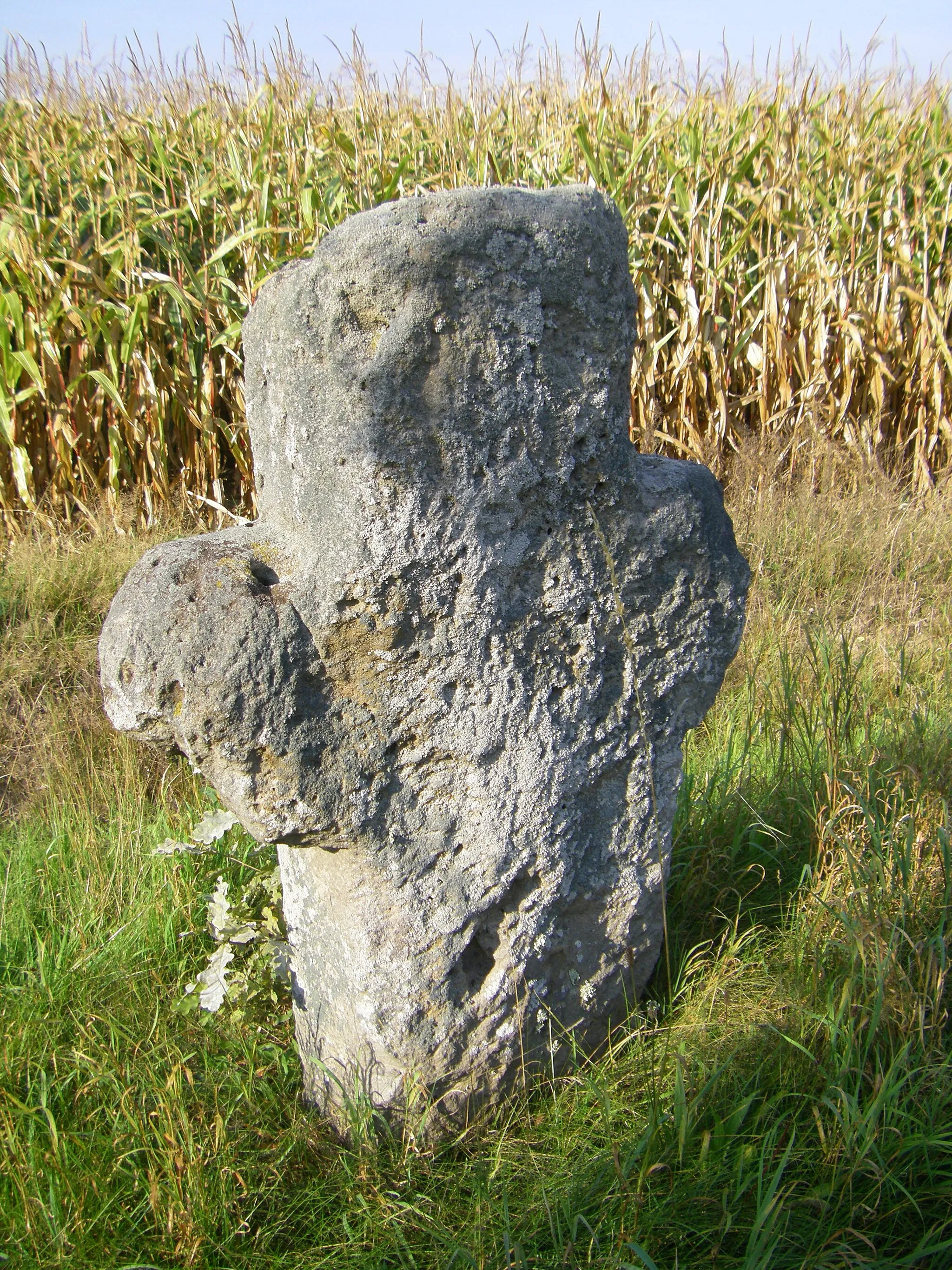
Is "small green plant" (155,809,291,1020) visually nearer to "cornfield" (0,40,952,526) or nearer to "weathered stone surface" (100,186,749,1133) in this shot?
"weathered stone surface" (100,186,749,1133)

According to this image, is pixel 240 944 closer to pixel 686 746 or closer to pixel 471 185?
pixel 686 746

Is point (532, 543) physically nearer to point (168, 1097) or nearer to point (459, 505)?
point (459, 505)

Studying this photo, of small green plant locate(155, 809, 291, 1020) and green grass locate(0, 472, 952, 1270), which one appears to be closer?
green grass locate(0, 472, 952, 1270)

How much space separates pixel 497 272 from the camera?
160 cm

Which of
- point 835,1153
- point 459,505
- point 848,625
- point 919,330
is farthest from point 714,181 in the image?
point 835,1153

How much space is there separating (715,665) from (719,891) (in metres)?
0.69

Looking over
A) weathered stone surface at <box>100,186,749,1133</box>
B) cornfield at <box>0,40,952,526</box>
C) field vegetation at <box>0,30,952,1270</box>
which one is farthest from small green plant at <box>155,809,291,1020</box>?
cornfield at <box>0,40,952,526</box>

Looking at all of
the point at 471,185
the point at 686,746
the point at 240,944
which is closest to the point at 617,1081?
the point at 240,944

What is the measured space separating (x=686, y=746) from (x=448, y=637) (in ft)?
5.76

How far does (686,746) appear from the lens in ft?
10.6

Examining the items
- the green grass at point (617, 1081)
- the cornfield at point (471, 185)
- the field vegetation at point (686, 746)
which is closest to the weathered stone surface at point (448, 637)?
the green grass at point (617, 1081)

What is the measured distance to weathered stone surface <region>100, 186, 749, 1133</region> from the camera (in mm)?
1579

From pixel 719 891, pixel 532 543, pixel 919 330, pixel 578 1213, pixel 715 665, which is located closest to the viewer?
pixel 578 1213

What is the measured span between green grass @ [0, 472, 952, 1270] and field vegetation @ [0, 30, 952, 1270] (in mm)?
11
